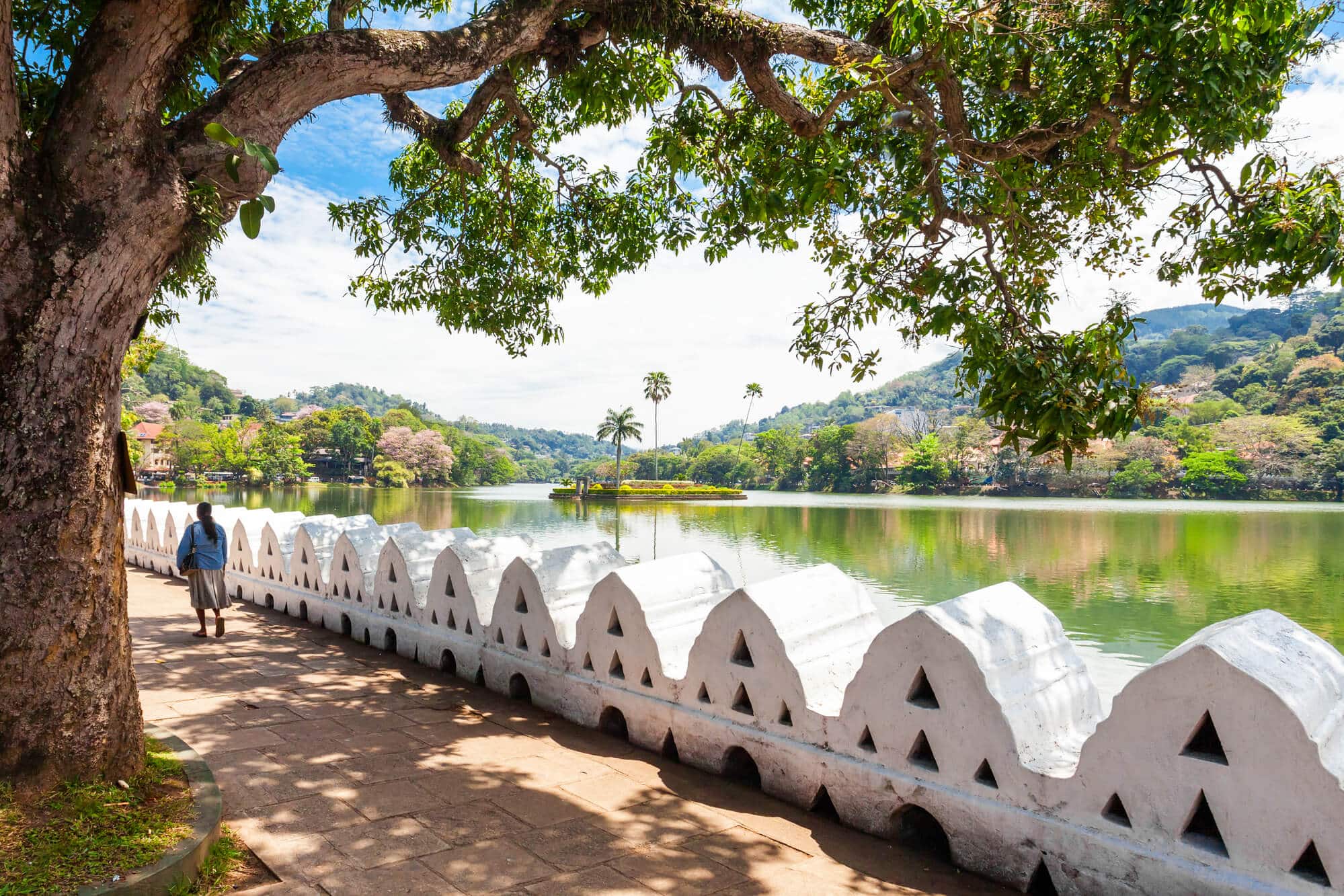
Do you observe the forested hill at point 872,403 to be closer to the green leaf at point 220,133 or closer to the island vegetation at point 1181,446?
the island vegetation at point 1181,446

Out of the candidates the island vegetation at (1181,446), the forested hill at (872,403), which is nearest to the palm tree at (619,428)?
the island vegetation at (1181,446)

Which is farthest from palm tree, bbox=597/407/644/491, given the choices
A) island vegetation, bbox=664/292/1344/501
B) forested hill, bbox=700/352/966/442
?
forested hill, bbox=700/352/966/442

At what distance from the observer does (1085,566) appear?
18.0 m

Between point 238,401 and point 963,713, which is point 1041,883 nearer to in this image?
point 963,713

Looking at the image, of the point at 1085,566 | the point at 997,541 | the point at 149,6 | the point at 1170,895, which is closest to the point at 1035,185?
the point at 1170,895

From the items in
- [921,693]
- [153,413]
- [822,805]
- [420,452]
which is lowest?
[822,805]

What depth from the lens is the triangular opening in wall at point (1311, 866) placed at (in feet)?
6.24

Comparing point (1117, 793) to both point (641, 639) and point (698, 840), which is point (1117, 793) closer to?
point (698, 840)

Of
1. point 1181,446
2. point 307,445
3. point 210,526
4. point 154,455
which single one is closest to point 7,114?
point 210,526

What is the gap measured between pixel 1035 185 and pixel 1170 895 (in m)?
4.38

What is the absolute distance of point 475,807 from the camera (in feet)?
9.53

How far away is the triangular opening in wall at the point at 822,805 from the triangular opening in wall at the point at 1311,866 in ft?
4.60

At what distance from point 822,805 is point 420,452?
71354 millimetres

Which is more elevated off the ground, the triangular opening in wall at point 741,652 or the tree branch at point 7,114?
the tree branch at point 7,114
